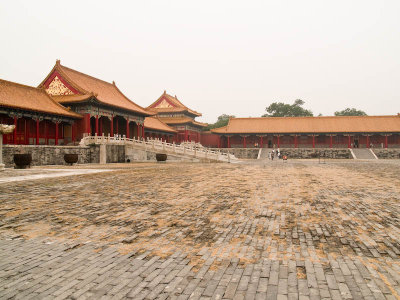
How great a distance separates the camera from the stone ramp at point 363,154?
37906mm

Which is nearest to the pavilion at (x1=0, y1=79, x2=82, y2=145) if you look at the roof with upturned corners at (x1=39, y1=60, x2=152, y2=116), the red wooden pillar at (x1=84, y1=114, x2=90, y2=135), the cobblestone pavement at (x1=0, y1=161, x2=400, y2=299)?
the red wooden pillar at (x1=84, y1=114, x2=90, y2=135)

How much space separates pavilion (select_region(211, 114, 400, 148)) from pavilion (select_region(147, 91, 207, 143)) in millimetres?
4870

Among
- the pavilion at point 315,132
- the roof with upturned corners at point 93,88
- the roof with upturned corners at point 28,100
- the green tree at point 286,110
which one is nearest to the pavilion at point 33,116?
the roof with upturned corners at point 28,100

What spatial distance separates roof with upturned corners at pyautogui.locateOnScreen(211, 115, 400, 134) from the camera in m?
42.1

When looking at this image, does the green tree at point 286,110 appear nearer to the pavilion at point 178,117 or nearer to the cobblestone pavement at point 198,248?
the pavilion at point 178,117

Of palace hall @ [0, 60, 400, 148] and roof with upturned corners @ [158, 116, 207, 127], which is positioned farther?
roof with upturned corners @ [158, 116, 207, 127]

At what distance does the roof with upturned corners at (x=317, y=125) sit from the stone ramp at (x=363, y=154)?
3.00 m

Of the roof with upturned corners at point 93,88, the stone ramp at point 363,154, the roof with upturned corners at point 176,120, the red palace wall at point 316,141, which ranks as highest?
the roof with upturned corners at point 93,88

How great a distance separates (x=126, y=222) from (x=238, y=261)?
8.65 feet

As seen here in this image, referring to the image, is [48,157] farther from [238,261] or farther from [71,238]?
[238,261]

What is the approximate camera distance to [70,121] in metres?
26.8

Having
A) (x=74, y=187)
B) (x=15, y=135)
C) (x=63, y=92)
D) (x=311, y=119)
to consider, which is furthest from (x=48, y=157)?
(x=311, y=119)

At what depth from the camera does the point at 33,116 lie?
2258 centimetres

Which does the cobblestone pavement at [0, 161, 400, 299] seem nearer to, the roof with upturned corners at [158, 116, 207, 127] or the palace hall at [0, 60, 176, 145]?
the palace hall at [0, 60, 176, 145]
